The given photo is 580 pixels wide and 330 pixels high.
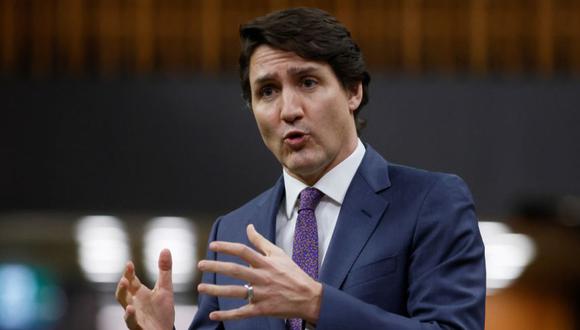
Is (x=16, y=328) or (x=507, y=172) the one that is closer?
(x=507, y=172)

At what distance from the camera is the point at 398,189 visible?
6.87ft

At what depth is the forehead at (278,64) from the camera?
2.07 m

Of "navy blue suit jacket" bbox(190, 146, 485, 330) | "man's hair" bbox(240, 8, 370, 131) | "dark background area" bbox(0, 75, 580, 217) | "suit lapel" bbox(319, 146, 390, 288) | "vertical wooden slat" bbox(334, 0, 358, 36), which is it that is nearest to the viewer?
"navy blue suit jacket" bbox(190, 146, 485, 330)

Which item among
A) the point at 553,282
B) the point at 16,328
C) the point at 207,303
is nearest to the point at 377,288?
the point at 207,303

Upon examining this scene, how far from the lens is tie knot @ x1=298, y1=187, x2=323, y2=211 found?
2141 millimetres

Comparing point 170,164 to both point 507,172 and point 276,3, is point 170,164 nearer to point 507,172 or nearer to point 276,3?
point 276,3

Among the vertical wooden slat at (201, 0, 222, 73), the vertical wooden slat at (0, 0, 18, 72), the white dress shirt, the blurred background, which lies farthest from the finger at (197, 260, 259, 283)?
the vertical wooden slat at (0, 0, 18, 72)

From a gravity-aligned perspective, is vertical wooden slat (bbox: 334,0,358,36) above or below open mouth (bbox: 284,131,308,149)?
below

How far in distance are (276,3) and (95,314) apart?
420 centimetres

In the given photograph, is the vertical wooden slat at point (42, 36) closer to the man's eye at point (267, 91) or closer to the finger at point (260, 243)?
the man's eye at point (267, 91)

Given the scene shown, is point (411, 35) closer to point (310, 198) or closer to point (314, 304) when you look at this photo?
point (310, 198)

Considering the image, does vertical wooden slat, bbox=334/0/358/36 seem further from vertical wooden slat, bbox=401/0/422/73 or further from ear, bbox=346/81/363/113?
ear, bbox=346/81/363/113

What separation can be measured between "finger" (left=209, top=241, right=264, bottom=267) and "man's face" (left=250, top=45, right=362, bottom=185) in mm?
376

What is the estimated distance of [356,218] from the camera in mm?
2053
